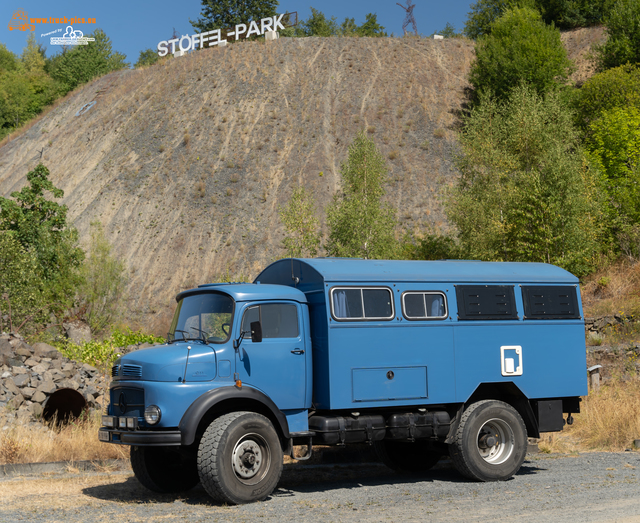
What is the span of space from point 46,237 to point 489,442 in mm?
34416

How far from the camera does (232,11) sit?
267 feet

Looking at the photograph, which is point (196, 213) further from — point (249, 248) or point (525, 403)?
point (525, 403)

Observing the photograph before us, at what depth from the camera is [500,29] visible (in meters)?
61.0

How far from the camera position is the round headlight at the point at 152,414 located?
27.5 ft

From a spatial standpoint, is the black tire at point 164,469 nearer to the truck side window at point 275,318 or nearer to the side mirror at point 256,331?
the side mirror at point 256,331

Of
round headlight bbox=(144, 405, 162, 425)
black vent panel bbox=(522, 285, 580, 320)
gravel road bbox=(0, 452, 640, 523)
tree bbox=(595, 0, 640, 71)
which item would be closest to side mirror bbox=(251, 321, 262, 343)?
round headlight bbox=(144, 405, 162, 425)

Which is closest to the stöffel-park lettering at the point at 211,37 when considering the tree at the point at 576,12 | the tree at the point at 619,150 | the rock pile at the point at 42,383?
the tree at the point at 576,12

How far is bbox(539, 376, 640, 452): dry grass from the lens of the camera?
43.9 feet

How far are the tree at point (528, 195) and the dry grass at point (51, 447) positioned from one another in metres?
23.3

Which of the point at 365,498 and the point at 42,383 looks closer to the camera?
the point at 365,498

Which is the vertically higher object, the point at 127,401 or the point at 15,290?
the point at 15,290

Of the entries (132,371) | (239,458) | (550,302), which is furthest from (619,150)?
(132,371)

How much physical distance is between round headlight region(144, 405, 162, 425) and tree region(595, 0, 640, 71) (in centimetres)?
5684

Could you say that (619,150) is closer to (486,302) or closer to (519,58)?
(519,58)
